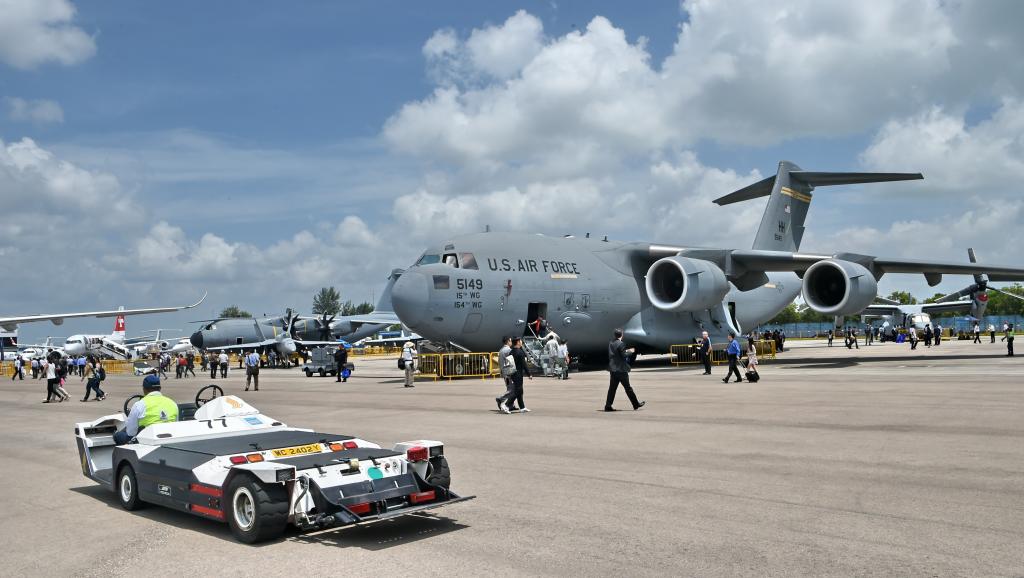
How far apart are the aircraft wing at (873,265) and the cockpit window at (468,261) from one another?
1048 cm

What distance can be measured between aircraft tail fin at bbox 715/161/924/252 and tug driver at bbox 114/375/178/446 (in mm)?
30935

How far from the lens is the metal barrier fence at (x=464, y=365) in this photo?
95.2 ft

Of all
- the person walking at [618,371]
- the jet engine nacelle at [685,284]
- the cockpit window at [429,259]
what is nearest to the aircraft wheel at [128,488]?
the person walking at [618,371]

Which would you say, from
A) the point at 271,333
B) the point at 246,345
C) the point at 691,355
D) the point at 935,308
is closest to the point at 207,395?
the point at 691,355

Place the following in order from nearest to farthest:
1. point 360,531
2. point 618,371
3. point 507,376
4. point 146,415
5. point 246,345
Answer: point 360,531
point 146,415
point 618,371
point 507,376
point 246,345

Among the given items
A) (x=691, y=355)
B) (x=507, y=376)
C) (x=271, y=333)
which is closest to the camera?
(x=507, y=376)

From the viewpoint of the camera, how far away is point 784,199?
36469 millimetres

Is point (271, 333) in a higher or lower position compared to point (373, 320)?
lower

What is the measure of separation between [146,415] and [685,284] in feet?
75.3

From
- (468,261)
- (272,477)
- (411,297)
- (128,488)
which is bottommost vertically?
(128,488)

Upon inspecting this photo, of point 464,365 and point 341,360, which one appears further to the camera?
point 341,360

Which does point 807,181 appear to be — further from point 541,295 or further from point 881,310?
point 881,310

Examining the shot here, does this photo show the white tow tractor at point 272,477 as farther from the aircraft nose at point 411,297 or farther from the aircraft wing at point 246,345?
the aircraft wing at point 246,345

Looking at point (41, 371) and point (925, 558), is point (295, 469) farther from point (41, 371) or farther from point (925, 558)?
point (41, 371)
